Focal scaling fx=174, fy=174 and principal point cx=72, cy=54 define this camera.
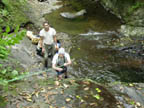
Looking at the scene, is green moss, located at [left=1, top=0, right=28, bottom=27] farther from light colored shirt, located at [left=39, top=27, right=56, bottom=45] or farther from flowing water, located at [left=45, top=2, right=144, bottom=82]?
light colored shirt, located at [left=39, top=27, right=56, bottom=45]

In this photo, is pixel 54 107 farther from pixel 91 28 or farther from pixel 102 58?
pixel 91 28

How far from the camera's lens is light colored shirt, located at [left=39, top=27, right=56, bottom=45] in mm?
6586

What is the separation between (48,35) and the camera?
6.66 m

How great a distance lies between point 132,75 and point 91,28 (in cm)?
599

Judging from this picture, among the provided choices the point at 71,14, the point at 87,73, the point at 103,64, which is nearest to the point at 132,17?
the point at 71,14

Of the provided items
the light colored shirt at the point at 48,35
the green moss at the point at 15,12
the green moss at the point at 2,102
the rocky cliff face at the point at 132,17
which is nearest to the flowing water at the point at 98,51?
→ the rocky cliff face at the point at 132,17

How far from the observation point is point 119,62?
29.0ft

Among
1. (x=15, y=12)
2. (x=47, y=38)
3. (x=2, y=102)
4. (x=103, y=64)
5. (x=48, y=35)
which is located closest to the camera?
(x=2, y=102)

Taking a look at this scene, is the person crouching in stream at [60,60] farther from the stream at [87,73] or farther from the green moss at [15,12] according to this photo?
the green moss at [15,12]

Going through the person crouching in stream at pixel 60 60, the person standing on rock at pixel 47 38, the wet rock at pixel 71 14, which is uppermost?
the wet rock at pixel 71 14

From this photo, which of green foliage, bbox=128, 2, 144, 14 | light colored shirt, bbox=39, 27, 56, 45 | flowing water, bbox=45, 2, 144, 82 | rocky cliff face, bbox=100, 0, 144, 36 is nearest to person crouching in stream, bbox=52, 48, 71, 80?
light colored shirt, bbox=39, 27, 56, 45

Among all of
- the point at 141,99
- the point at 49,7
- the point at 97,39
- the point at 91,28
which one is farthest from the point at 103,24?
the point at 141,99

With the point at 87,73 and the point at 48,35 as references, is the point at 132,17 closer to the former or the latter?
the point at 87,73

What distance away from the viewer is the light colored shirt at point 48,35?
6.59 metres
